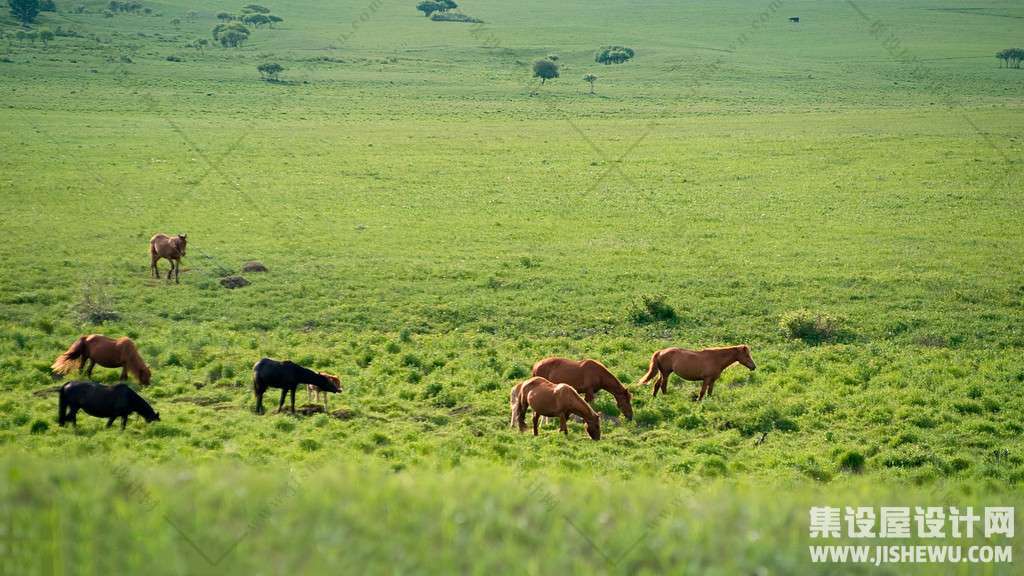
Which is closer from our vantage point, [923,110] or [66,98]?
[66,98]

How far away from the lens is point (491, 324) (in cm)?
2058

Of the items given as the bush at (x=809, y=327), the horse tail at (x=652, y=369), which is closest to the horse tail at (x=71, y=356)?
the horse tail at (x=652, y=369)

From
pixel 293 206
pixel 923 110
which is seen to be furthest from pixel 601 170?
pixel 923 110

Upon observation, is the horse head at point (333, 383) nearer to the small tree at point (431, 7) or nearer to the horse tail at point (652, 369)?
the horse tail at point (652, 369)

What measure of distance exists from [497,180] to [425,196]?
5.31 m

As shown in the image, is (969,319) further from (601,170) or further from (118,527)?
(601,170)

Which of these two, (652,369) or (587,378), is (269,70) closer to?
(652,369)

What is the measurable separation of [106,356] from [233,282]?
27.1 feet

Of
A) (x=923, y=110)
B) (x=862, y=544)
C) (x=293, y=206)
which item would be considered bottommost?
(x=923, y=110)

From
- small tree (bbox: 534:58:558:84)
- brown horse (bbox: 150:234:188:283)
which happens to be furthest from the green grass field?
small tree (bbox: 534:58:558:84)

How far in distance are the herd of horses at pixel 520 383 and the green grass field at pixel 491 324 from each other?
354 mm

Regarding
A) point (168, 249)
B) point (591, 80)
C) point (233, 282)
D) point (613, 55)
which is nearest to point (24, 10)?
point (591, 80)

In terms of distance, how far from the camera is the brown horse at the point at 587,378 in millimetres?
14789

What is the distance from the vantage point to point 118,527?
7.46 metres
